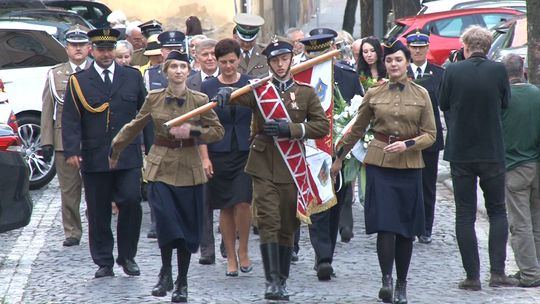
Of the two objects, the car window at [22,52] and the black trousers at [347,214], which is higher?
the car window at [22,52]

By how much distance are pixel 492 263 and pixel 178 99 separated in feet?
8.55

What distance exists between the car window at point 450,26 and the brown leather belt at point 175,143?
15.5 meters

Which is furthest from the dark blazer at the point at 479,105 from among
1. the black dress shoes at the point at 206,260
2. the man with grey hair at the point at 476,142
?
the black dress shoes at the point at 206,260

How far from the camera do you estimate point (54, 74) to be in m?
12.0

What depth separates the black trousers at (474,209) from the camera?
9.73 m

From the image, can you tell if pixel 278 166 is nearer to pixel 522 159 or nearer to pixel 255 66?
pixel 522 159

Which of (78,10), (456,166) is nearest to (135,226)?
(456,166)

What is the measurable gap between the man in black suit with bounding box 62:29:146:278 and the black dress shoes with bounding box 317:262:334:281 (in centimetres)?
138

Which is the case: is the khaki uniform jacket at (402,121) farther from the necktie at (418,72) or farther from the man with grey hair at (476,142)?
the necktie at (418,72)

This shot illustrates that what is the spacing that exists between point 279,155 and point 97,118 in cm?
168

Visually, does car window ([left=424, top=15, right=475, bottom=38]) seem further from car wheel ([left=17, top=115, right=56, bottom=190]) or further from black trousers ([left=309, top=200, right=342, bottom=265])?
black trousers ([left=309, top=200, right=342, bottom=265])

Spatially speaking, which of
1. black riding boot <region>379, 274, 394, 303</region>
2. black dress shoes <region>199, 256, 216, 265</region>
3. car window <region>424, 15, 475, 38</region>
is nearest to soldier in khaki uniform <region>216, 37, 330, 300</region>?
black riding boot <region>379, 274, 394, 303</region>

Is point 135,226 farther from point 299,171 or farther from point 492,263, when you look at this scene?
point 492,263

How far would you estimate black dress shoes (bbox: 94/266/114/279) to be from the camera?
10188 mm
